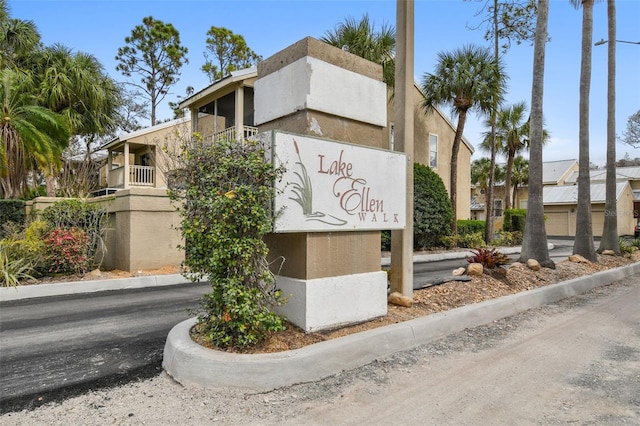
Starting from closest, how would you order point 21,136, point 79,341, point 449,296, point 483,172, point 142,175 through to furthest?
point 79,341 < point 449,296 < point 21,136 < point 142,175 < point 483,172

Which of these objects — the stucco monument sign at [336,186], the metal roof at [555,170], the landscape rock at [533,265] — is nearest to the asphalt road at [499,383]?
A: the stucco monument sign at [336,186]

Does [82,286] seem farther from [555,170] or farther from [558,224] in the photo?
[555,170]

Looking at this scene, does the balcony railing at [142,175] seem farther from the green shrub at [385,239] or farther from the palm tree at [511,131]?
the palm tree at [511,131]

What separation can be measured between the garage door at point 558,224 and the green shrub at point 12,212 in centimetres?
3791

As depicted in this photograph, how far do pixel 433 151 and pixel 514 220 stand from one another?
23.2 feet

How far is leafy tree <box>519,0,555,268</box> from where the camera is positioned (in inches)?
386

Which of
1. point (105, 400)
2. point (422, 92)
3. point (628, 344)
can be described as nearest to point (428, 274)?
point (628, 344)

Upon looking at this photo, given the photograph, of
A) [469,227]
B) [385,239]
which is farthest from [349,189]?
[469,227]

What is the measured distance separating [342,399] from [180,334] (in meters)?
1.84

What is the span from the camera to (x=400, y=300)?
5641mm

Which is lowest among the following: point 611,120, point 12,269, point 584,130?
point 12,269

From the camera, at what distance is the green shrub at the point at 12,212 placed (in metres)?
10.5

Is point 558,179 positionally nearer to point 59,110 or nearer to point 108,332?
point 59,110

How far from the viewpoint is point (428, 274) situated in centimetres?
1122
